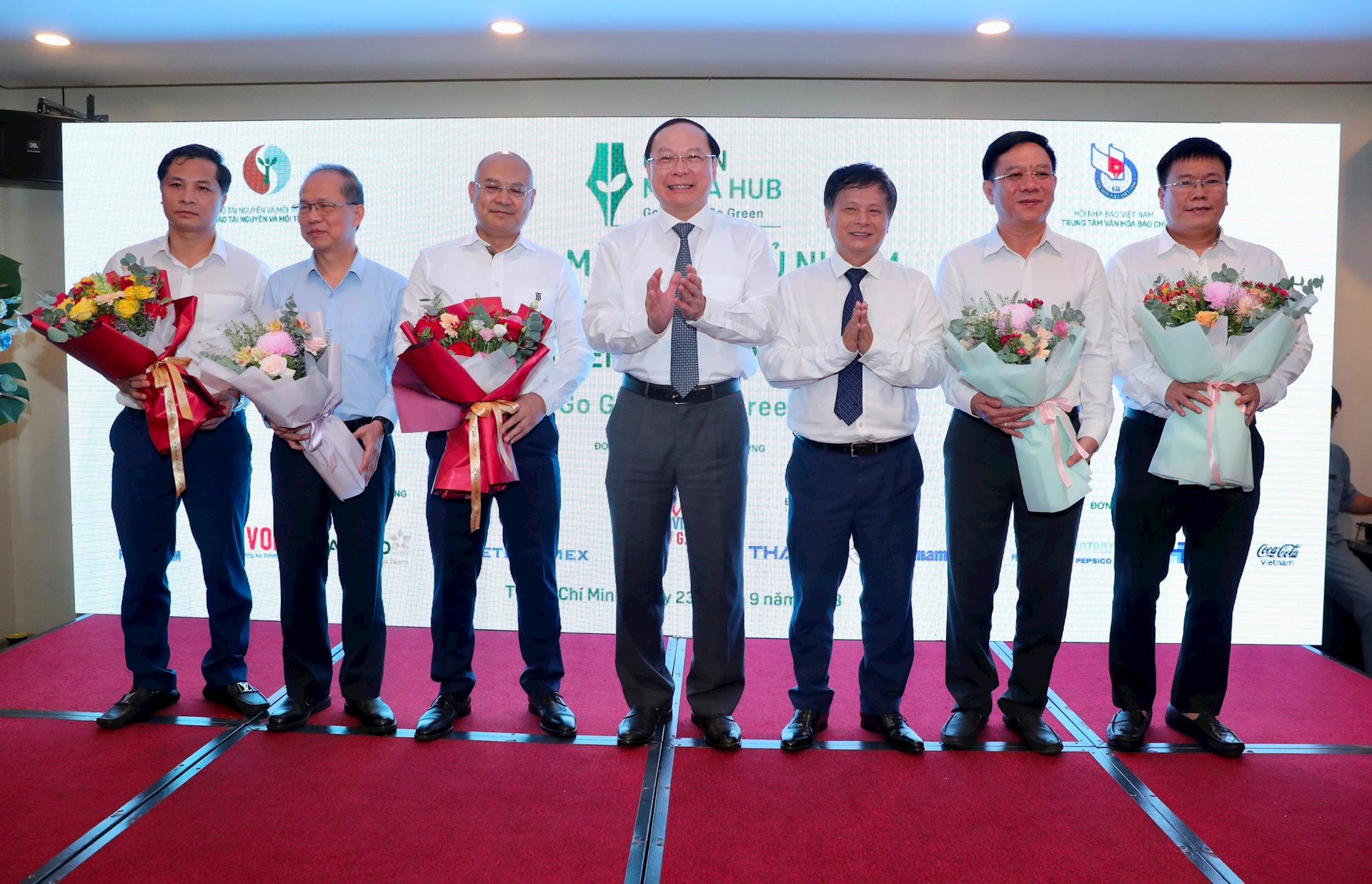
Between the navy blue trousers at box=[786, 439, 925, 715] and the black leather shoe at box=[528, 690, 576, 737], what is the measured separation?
76cm

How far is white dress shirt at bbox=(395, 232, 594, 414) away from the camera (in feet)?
10.3

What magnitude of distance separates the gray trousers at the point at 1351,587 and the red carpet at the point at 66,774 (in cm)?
475

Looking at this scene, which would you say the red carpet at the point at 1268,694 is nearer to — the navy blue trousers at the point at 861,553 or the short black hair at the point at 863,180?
the navy blue trousers at the point at 861,553

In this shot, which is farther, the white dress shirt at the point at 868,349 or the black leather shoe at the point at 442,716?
the black leather shoe at the point at 442,716

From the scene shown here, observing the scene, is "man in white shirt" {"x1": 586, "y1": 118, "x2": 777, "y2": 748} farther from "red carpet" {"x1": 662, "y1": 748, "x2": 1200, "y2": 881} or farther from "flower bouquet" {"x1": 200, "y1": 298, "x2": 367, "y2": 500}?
"flower bouquet" {"x1": 200, "y1": 298, "x2": 367, "y2": 500}

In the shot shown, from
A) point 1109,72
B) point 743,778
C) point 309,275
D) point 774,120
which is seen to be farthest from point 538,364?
point 1109,72

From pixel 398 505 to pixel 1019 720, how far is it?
2.82 meters

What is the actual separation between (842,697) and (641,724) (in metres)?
0.88

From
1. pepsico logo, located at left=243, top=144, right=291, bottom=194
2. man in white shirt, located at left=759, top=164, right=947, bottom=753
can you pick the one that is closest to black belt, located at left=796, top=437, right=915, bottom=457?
man in white shirt, located at left=759, top=164, right=947, bottom=753

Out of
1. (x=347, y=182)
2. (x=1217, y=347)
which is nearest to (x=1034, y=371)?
(x=1217, y=347)

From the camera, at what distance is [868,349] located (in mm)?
2912

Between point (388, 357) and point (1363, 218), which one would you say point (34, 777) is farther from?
point (1363, 218)

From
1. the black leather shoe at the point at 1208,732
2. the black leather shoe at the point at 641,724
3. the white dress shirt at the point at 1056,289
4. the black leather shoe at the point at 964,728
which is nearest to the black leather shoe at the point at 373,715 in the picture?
the black leather shoe at the point at 641,724

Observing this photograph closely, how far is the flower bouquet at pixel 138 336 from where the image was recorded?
9.56ft
